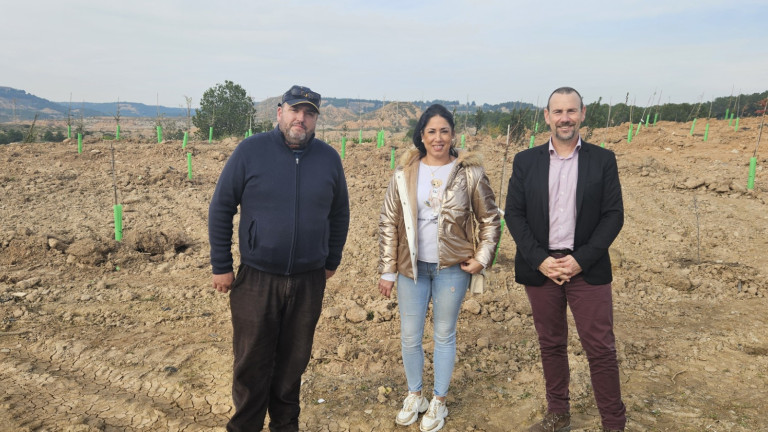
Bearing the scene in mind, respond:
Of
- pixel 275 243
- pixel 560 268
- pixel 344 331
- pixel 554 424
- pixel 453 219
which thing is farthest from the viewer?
pixel 344 331

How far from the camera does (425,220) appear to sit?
253cm

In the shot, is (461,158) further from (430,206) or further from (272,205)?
(272,205)

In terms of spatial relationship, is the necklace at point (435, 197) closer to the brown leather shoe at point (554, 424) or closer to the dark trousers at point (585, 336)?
the dark trousers at point (585, 336)

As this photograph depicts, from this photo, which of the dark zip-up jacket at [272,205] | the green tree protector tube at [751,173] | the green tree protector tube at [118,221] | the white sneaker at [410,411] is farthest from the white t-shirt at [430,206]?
the green tree protector tube at [751,173]

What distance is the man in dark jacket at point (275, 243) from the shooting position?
87.9 inches

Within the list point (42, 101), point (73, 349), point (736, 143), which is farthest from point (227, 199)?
point (42, 101)

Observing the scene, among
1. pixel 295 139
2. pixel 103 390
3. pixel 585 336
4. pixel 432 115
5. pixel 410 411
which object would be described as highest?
pixel 432 115

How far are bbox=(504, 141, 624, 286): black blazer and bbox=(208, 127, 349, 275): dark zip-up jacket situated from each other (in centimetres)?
104

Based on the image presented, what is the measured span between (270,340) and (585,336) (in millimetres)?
1619

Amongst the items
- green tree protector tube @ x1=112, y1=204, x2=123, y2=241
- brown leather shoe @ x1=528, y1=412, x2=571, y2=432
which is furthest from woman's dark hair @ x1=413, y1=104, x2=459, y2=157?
green tree protector tube @ x1=112, y1=204, x2=123, y2=241

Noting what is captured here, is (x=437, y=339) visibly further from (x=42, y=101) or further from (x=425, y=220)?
(x=42, y=101)

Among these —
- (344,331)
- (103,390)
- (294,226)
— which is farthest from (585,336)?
(103,390)

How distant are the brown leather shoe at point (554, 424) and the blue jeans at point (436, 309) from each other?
563 millimetres

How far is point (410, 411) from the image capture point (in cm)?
272
